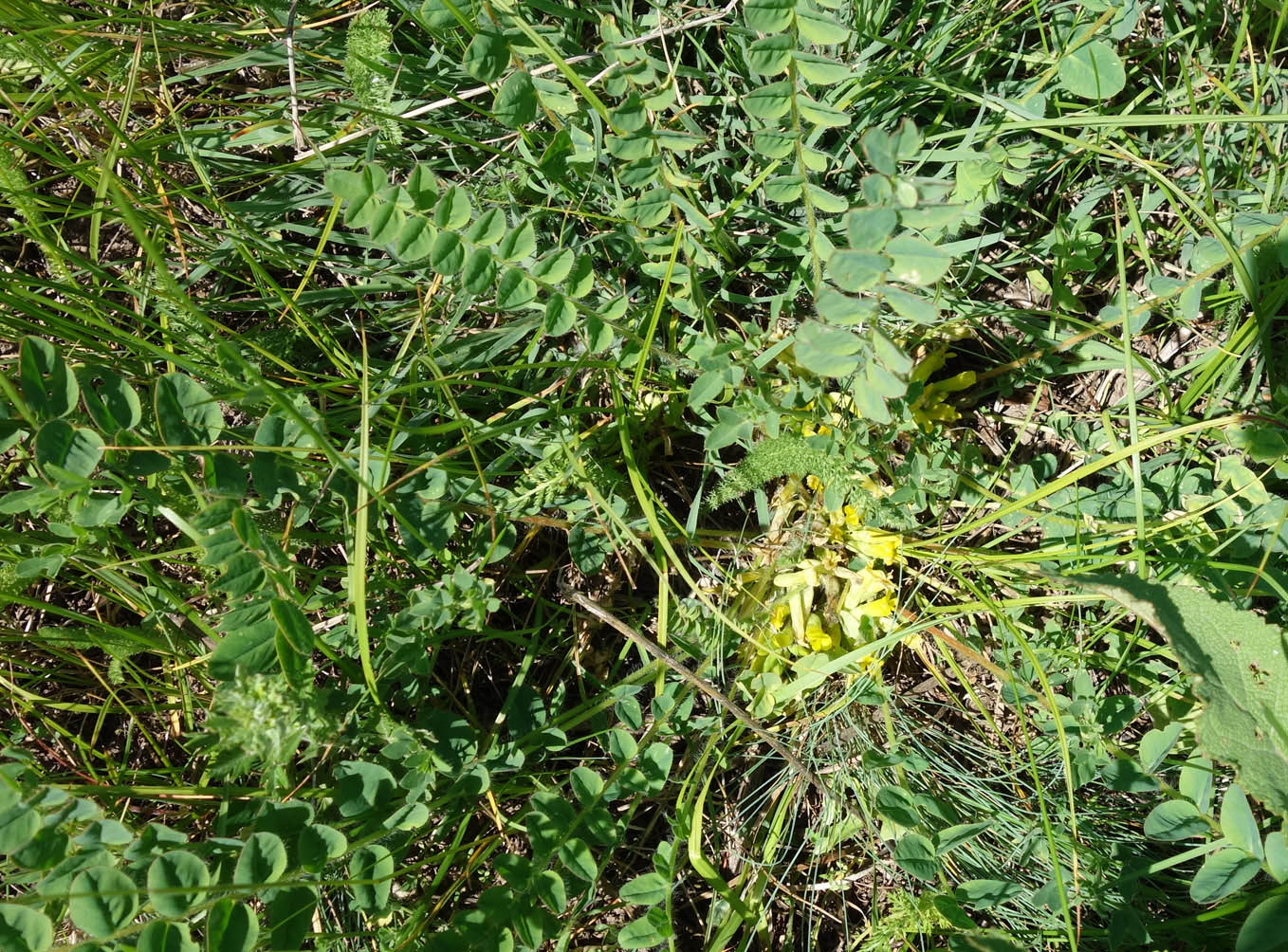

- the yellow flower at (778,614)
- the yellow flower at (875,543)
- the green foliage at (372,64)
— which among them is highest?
the green foliage at (372,64)

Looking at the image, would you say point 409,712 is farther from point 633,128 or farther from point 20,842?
point 633,128

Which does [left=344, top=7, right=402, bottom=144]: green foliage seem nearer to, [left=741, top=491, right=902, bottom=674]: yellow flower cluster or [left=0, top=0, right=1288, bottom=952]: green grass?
[left=0, top=0, right=1288, bottom=952]: green grass

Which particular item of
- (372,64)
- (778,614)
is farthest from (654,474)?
(372,64)

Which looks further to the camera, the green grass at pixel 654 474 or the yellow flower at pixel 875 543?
the yellow flower at pixel 875 543

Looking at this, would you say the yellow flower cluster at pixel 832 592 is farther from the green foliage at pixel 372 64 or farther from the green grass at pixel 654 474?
the green foliage at pixel 372 64

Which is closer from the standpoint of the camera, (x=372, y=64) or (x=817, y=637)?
(x=372, y=64)

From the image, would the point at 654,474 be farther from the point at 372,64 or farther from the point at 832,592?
the point at 372,64

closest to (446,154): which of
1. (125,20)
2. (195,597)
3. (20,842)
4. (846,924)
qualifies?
(125,20)

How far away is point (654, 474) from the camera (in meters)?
2.56

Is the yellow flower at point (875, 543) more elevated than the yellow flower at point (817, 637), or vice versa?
the yellow flower at point (875, 543)

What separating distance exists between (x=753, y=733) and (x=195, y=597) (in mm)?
1510

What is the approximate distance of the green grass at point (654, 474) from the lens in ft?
6.13

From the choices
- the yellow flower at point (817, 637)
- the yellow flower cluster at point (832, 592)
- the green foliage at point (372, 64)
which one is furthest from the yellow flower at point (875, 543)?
the green foliage at point (372, 64)

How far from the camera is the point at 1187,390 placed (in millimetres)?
2359
